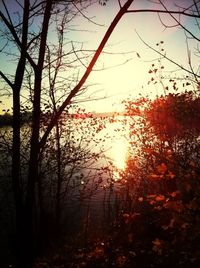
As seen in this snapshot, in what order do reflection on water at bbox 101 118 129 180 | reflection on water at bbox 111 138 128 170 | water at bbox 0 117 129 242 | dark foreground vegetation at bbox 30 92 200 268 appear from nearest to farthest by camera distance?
dark foreground vegetation at bbox 30 92 200 268, water at bbox 0 117 129 242, reflection on water at bbox 101 118 129 180, reflection on water at bbox 111 138 128 170

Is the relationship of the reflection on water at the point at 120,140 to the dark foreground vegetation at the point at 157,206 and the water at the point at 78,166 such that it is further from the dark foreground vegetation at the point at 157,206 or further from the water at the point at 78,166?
the dark foreground vegetation at the point at 157,206

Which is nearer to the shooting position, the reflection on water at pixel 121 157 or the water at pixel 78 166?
the water at pixel 78 166

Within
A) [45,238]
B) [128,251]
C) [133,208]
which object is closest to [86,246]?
[128,251]

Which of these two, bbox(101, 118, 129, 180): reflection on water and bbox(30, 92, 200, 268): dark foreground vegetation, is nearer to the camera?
bbox(30, 92, 200, 268): dark foreground vegetation

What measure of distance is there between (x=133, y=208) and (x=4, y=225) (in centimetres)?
747

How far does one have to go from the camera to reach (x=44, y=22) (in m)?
6.25

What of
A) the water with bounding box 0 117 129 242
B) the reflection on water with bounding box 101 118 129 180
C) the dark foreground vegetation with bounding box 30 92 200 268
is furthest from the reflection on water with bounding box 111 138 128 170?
the dark foreground vegetation with bounding box 30 92 200 268

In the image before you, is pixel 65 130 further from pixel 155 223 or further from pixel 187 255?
pixel 187 255

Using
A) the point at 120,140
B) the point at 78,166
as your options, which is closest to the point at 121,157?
the point at 120,140

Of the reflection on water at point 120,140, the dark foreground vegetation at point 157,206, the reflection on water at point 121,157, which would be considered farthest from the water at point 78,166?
the dark foreground vegetation at point 157,206

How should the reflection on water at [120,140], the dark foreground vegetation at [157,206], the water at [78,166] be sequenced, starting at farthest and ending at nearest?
the reflection on water at [120,140] → the water at [78,166] → the dark foreground vegetation at [157,206]

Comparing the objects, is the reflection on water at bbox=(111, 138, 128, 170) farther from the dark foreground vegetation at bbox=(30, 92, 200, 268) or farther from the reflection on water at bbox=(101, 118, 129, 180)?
the dark foreground vegetation at bbox=(30, 92, 200, 268)

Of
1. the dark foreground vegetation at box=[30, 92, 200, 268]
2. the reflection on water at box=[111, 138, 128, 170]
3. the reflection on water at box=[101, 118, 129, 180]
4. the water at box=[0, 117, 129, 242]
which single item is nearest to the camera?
the dark foreground vegetation at box=[30, 92, 200, 268]

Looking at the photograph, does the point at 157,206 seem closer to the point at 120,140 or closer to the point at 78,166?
the point at 78,166
